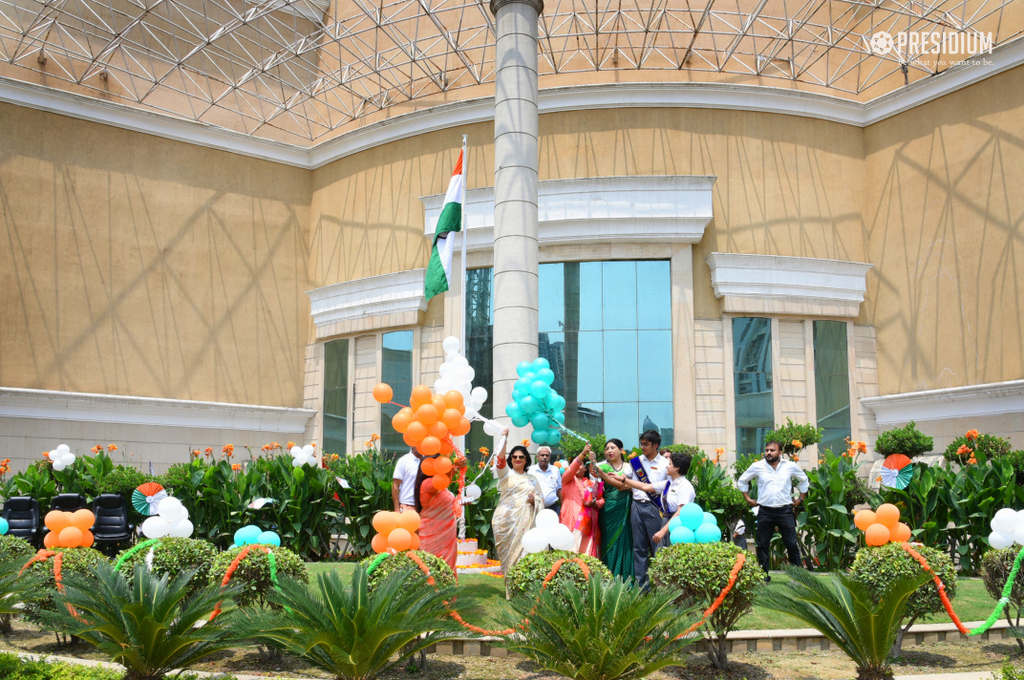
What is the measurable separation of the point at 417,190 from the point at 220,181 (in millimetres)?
5421

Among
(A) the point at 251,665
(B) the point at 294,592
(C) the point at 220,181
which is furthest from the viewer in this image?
(C) the point at 220,181

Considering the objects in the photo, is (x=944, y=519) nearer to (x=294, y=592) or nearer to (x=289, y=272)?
(x=294, y=592)

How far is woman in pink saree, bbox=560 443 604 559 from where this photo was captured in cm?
809

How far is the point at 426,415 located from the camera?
7.68m

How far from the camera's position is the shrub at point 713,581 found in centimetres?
592

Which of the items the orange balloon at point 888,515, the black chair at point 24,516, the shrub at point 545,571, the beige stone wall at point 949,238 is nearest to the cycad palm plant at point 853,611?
the orange balloon at point 888,515

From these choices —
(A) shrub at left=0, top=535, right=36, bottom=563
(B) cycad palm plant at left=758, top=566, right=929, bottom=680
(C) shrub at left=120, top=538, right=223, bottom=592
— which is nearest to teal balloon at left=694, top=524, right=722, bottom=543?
(B) cycad palm plant at left=758, top=566, right=929, bottom=680

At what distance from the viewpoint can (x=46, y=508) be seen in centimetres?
1229

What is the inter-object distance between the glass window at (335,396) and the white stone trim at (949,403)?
1228 centimetres

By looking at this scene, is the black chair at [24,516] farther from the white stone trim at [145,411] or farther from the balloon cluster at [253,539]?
the white stone trim at [145,411]

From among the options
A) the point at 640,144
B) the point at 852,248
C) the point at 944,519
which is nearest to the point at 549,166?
the point at 640,144

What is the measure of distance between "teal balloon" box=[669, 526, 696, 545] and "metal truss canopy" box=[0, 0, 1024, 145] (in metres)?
15.1

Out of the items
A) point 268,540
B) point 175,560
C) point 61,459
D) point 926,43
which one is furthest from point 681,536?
point 926,43

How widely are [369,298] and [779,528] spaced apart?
1342cm
